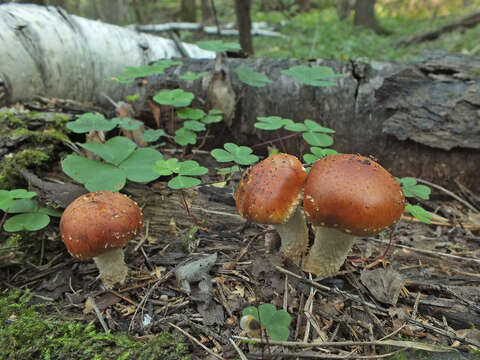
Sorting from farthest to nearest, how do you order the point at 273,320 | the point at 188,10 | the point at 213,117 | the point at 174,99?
1. the point at 188,10
2. the point at 213,117
3. the point at 174,99
4. the point at 273,320

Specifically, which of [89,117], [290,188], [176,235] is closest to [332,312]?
[290,188]

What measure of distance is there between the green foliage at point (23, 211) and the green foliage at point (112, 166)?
0.33 m

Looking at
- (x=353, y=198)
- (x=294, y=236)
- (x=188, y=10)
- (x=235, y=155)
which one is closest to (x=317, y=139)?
(x=235, y=155)

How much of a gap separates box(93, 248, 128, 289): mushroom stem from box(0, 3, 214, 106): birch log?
2601 mm

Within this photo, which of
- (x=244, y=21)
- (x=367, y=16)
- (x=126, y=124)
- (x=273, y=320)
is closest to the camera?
(x=273, y=320)

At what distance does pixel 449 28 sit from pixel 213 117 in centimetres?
1124

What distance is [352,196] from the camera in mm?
1745

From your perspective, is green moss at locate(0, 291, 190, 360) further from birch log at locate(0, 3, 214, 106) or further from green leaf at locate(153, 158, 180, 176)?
birch log at locate(0, 3, 214, 106)

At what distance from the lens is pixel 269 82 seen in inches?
155

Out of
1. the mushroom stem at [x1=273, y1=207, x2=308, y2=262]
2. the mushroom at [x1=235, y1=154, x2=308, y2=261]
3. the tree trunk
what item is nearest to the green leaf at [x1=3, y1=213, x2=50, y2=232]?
the mushroom at [x1=235, y1=154, x2=308, y2=261]

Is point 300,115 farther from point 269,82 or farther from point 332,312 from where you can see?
point 332,312

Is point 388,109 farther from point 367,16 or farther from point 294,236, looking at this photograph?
point 367,16

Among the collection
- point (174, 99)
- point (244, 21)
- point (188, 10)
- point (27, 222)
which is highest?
point (188, 10)

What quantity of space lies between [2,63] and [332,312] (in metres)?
4.20
